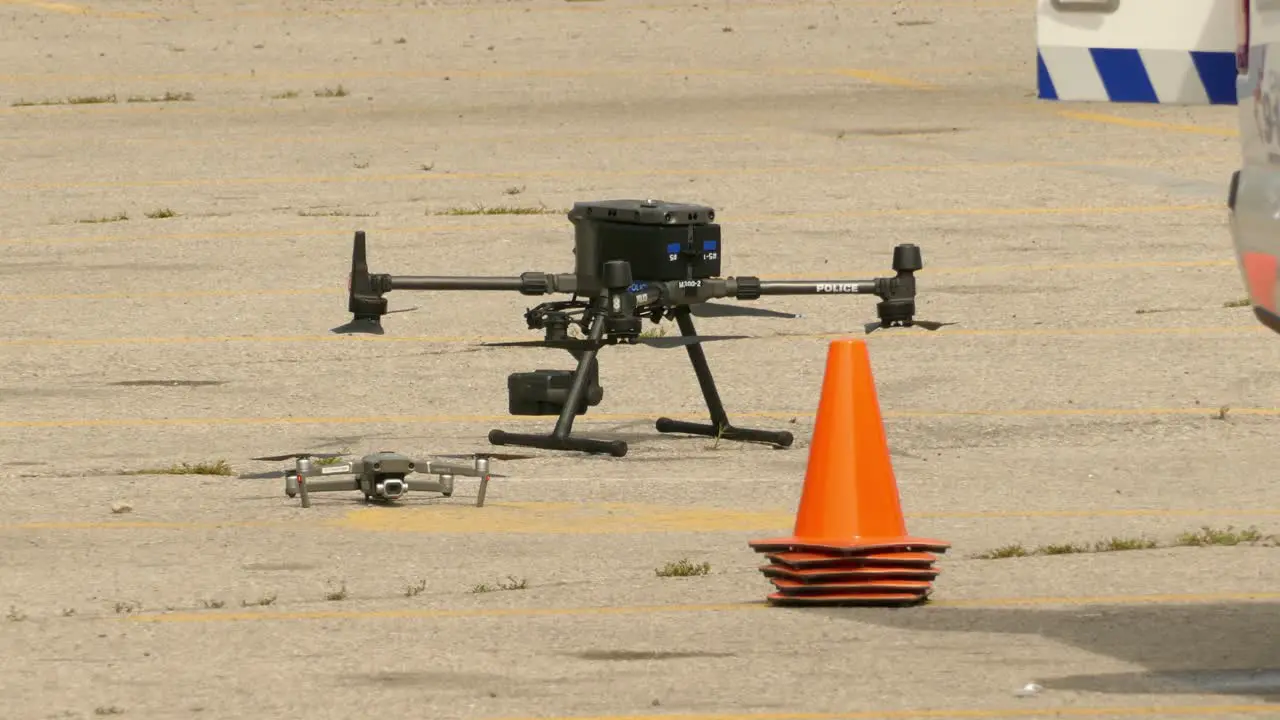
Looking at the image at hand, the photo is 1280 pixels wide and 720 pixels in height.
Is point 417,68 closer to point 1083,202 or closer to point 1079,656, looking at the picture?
point 1083,202

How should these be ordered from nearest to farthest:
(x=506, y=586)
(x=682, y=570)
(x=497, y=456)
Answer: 1. (x=506, y=586)
2. (x=682, y=570)
3. (x=497, y=456)

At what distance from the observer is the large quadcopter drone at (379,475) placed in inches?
417

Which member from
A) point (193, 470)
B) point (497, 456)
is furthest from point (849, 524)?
point (193, 470)

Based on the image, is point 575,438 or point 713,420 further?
point 713,420

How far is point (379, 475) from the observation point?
1069 cm

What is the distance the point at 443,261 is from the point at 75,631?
34.5ft

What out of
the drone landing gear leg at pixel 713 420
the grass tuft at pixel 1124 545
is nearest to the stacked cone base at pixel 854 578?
the grass tuft at pixel 1124 545

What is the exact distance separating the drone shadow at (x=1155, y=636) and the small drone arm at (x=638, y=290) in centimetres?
307

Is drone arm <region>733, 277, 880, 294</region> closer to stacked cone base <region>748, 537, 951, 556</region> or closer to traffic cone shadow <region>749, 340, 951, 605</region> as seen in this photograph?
traffic cone shadow <region>749, 340, 951, 605</region>

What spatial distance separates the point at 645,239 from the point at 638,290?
0.23m

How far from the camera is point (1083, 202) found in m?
20.8

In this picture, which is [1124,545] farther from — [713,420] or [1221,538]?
[713,420]

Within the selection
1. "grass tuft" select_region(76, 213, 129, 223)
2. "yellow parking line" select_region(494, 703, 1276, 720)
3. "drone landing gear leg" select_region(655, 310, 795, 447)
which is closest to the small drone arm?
"drone landing gear leg" select_region(655, 310, 795, 447)

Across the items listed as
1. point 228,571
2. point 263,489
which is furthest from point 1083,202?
point 228,571
